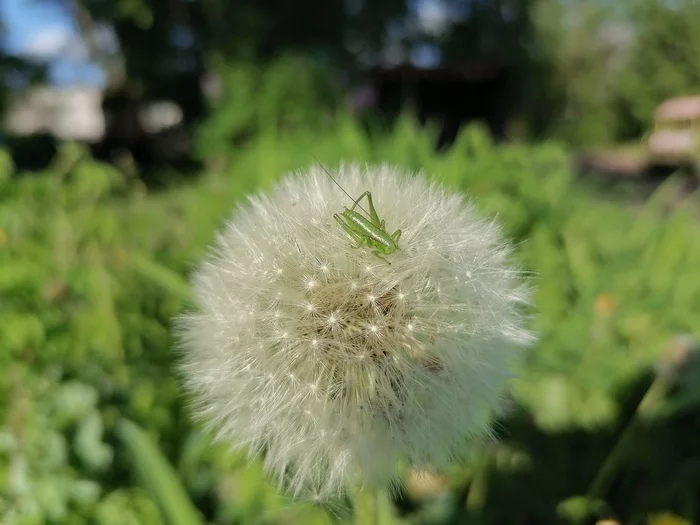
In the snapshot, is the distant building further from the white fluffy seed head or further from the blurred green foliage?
the white fluffy seed head

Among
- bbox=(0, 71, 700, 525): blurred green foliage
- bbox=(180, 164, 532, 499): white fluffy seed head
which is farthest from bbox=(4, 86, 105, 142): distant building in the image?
bbox=(180, 164, 532, 499): white fluffy seed head

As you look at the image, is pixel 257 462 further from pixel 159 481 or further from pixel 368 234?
pixel 368 234

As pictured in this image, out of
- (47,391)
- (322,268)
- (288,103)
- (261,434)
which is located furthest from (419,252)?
(288,103)

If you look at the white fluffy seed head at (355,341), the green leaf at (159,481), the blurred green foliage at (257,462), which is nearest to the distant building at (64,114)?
the blurred green foliage at (257,462)

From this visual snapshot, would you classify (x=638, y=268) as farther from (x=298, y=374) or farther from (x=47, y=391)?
(x=47, y=391)

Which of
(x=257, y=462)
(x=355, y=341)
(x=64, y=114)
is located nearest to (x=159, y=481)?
(x=257, y=462)

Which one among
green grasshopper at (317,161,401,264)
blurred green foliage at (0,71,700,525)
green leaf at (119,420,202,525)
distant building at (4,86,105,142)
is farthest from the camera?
distant building at (4,86,105,142)
